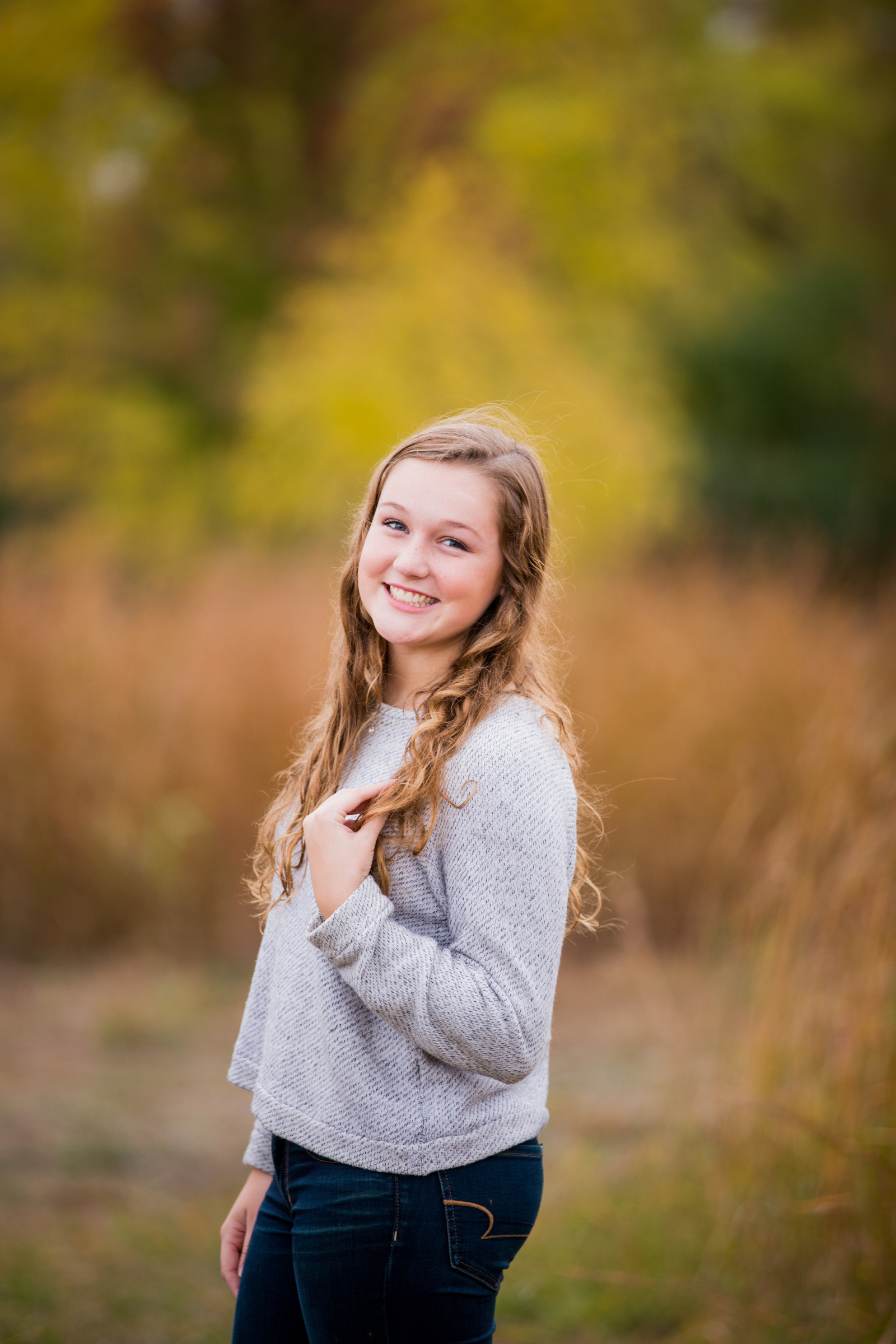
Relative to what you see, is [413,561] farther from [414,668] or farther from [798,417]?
[798,417]

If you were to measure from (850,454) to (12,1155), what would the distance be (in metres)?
14.8

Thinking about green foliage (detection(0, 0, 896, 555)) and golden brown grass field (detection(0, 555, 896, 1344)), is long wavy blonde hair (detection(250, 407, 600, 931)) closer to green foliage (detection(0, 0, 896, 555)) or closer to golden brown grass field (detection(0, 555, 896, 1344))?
golden brown grass field (detection(0, 555, 896, 1344))

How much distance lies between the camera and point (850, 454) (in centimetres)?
1599

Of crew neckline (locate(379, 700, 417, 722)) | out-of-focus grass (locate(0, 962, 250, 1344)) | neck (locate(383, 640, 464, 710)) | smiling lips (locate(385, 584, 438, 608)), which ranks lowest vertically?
out-of-focus grass (locate(0, 962, 250, 1344))

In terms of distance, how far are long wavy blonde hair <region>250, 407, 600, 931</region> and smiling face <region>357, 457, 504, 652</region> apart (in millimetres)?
23

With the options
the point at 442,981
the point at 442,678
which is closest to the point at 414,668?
the point at 442,678

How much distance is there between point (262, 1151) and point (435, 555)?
0.78 meters

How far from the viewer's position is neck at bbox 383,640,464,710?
1458 mm

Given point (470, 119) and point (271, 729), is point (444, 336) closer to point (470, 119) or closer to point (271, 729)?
point (470, 119)

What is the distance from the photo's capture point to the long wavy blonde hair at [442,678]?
1.33 metres

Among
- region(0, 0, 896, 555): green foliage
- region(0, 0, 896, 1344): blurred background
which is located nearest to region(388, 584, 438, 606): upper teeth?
region(0, 0, 896, 1344): blurred background

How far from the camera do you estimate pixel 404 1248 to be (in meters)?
1.30

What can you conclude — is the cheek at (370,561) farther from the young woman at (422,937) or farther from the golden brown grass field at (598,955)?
the golden brown grass field at (598,955)

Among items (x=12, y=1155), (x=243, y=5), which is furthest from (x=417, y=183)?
(x=12, y=1155)
